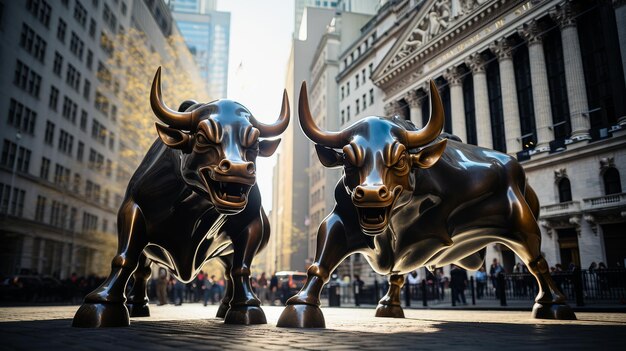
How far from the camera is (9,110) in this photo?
33750 millimetres

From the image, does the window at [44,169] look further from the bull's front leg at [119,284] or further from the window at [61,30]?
the bull's front leg at [119,284]

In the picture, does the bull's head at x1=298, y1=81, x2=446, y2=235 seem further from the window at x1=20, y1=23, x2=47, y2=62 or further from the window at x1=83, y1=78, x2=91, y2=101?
the window at x1=83, y1=78, x2=91, y2=101

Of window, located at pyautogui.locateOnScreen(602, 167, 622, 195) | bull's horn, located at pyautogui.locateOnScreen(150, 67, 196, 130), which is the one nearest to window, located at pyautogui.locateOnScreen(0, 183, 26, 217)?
bull's horn, located at pyautogui.locateOnScreen(150, 67, 196, 130)

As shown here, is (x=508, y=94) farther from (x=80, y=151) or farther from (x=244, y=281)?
(x=80, y=151)

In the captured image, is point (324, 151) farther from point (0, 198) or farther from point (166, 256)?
point (0, 198)

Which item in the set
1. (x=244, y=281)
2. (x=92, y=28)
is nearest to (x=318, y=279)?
(x=244, y=281)

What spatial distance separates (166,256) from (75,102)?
1732 inches

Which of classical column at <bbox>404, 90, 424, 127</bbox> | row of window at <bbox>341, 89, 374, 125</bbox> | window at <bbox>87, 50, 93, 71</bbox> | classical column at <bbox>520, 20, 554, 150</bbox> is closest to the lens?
classical column at <bbox>520, 20, 554, 150</bbox>

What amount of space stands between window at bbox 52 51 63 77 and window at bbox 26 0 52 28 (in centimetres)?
258

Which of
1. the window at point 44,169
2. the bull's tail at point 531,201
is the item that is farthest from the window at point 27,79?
the bull's tail at point 531,201

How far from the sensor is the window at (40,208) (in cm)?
3639

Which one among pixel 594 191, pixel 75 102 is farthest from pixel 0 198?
pixel 594 191

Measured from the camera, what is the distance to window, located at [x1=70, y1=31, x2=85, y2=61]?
1681 inches

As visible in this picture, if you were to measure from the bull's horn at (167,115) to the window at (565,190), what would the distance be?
32.1 m
